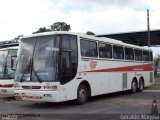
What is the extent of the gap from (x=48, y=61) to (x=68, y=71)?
1.01 meters

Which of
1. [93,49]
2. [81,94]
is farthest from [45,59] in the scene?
[93,49]

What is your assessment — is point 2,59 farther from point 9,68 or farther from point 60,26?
point 60,26

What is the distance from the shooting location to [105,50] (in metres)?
19.6

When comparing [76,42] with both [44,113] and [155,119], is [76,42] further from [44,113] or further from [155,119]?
[155,119]

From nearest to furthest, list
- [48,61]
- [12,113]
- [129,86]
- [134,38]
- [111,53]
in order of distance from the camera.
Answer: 1. [12,113]
2. [48,61]
3. [111,53]
4. [129,86]
5. [134,38]

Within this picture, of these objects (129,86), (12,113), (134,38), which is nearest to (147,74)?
(129,86)

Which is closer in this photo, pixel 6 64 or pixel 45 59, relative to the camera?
pixel 45 59

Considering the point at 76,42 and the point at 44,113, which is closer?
the point at 44,113

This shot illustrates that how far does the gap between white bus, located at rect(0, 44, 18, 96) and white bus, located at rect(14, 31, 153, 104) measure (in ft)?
10.5

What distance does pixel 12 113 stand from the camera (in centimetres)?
1414

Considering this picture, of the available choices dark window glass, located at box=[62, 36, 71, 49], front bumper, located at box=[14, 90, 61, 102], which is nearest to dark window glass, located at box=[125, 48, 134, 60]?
dark window glass, located at box=[62, 36, 71, 49]

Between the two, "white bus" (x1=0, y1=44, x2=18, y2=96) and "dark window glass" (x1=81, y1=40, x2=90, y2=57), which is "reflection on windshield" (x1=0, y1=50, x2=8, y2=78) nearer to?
"white bus" (x1=0, y1=44, x2=18, y2=96)

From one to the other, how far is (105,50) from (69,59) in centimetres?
406

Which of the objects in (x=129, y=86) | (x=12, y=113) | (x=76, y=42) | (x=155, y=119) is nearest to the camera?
(x=155, y=119)
